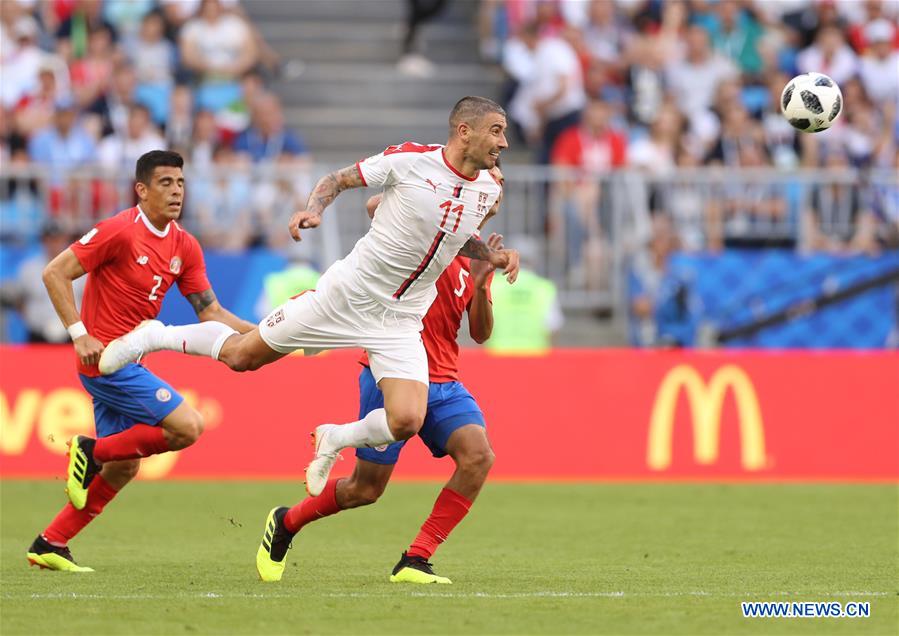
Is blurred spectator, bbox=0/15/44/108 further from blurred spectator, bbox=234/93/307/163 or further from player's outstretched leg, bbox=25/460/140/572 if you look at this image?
player's outstretched leg, bbox=25/460/140/572

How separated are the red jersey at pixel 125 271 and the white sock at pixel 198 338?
0.50 m

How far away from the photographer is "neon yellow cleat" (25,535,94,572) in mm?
10359

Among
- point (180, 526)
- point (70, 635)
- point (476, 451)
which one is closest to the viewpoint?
point (70, 635)

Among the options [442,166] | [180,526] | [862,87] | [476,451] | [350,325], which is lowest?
[180,526]

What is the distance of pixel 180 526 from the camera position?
13398 millimetres

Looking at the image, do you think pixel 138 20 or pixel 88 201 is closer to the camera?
pixel 88 201

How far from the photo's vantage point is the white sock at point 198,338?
1009 cm

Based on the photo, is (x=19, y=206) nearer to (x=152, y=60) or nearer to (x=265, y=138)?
(x=152, y=60)

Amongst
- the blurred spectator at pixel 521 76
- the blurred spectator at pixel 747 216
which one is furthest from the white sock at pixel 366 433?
the blurred spectator at pixel 521 76

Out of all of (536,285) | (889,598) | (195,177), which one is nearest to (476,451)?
(889,598)

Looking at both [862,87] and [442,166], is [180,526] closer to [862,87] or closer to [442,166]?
[442,166]

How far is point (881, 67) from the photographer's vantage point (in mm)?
23578

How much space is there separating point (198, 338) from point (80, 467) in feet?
3.82

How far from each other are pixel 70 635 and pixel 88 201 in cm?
1270
